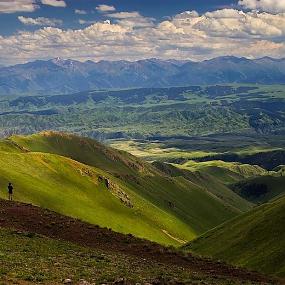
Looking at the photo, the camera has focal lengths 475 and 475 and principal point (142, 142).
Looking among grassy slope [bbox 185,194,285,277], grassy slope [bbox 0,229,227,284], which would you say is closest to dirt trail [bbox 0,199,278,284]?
grassy slope [bbox 0,229,227,284]

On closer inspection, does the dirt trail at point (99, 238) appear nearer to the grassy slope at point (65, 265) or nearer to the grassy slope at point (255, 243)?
the grassy slope at point (65, 265)

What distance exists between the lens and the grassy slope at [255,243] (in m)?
66.9

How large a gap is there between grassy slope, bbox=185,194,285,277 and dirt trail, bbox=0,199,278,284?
14.5 metres

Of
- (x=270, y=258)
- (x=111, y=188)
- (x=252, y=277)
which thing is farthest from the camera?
(x=111, y=188)

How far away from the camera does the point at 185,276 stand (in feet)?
136

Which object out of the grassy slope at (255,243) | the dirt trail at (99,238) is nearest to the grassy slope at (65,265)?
the dirt trail at (99,238)

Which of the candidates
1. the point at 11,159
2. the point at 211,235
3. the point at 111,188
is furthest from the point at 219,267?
the point at 111,188

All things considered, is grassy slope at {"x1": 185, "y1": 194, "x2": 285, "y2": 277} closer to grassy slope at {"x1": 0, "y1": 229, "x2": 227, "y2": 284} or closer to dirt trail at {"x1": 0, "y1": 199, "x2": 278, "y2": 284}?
dirt trail at {"x1": 0, "y1": 199, "x2": 278, "y2": 284}

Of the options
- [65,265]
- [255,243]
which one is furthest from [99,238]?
[255,243]

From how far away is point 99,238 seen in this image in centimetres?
5625

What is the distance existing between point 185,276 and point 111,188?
130134 millimetres

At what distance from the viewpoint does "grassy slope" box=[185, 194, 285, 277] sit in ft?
220

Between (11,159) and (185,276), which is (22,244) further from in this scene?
(11,159)

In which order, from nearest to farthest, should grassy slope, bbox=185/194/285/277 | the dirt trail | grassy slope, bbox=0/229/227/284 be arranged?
1. grassy slope, bbox=0/229/227/284
2. the dirt trail
3. grassy slope, bbox=185/194/285/277
